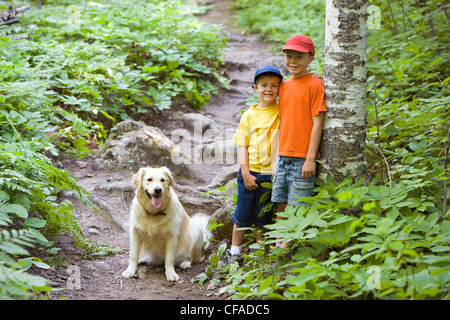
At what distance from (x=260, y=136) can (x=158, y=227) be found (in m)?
1.54

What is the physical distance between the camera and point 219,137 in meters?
8.03

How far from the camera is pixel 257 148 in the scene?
13.1 ft

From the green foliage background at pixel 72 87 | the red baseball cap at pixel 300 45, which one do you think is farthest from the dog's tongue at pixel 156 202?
the red baseball cap at pixel 300 45

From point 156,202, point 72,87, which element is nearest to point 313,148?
point 156,202

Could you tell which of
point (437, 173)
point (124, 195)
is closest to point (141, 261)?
point (124, 195)

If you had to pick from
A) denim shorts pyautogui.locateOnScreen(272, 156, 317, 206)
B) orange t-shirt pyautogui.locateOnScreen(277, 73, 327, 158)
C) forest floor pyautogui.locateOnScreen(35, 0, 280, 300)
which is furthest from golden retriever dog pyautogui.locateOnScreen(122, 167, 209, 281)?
orange t-shirt pyautogui.locateOnScreen(277, 73, 327, 158)

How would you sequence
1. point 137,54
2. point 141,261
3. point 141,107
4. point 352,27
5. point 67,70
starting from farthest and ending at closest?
point 137,54, point 141,107, point 67,70, point 141,261, point 352,27

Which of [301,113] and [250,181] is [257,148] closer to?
[250,181]

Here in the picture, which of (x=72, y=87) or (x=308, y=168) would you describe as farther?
(x=72, y=87)

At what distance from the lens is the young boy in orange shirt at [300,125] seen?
3617 millimetres

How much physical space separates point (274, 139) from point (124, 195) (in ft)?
9.38

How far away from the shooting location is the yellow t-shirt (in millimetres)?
3949

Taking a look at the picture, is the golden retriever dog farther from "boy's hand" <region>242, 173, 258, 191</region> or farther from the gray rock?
the gray rock
